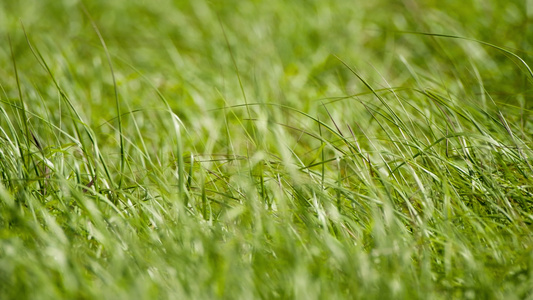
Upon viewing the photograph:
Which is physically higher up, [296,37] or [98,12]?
[296,37]

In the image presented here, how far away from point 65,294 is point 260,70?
1.93 metres

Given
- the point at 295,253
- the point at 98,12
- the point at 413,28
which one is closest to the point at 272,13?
the point at 413,28

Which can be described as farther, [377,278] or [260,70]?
[260,70]

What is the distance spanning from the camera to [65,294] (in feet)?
3.85

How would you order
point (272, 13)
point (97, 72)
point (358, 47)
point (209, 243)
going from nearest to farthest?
point (209, 243) < point (97, 72) < point (358, 47) < point (272, 13)

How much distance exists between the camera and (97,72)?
111 inches

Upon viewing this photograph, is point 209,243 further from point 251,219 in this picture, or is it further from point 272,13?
point 272,13

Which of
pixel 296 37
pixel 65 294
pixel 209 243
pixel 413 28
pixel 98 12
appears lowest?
pixel 65 294

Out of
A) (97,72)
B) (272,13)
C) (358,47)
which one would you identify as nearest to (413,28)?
(358,47)

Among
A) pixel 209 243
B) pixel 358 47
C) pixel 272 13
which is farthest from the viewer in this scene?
Answer: pixel 272 13

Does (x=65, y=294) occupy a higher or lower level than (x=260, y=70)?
lower

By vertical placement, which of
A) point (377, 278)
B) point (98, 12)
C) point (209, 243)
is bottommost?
point (209, 243)

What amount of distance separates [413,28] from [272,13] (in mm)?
977

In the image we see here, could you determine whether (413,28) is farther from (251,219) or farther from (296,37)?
(251,219)
